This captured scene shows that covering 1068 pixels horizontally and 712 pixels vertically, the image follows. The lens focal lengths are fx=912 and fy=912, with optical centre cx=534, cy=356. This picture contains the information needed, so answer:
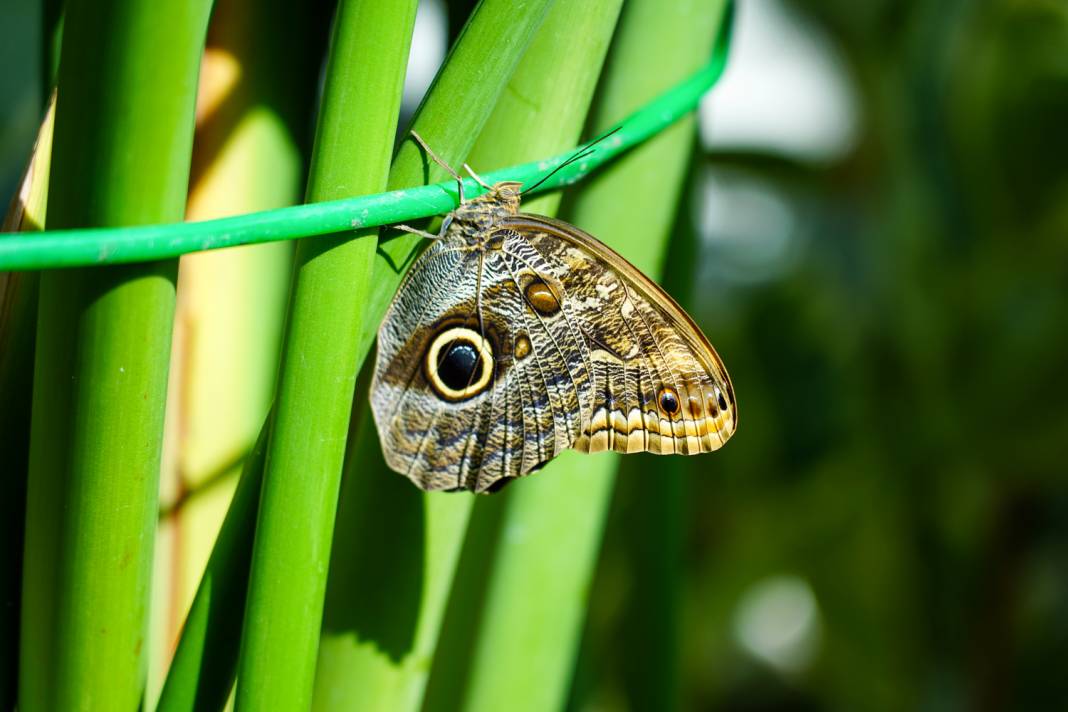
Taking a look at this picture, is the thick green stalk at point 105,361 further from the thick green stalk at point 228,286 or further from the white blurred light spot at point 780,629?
the white blurred light spot at point 780,629

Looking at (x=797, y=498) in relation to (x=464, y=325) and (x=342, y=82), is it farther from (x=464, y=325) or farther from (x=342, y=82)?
(x=342, y=82)

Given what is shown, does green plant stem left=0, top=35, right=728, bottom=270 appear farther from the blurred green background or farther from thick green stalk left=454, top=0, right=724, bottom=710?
the blurred green background

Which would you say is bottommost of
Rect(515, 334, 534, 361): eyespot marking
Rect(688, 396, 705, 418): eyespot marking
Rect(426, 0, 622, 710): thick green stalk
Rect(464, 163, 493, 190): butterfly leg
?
Rect(688, 396, 705, 418): eyespot marking

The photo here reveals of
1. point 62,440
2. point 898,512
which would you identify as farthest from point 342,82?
point 898,512

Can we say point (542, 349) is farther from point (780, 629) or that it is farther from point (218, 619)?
point (780, 629)

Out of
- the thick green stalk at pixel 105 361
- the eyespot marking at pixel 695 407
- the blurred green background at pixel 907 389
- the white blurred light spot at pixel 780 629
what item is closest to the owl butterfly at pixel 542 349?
the eyespot marking at pixel 695 407

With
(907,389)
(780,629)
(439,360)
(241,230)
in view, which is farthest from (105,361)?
(780,629)

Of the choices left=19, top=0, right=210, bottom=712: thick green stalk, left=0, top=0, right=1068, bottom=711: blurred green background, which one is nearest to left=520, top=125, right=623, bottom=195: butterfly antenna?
left=19, top=0, right=210, bottom=712: thick green stalk
